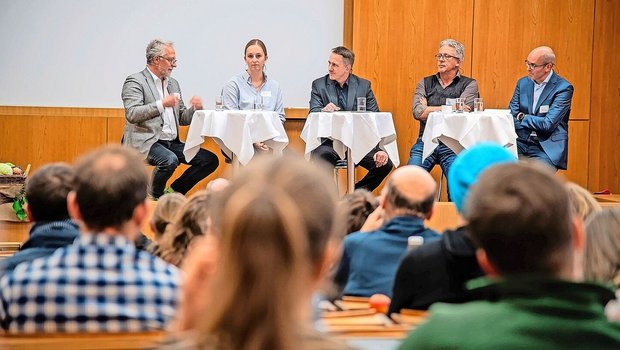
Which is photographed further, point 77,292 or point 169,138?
point 169,138

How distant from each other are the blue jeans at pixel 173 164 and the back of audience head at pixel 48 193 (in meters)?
4.20

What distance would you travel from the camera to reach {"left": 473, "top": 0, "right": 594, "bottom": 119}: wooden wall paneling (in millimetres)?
8742

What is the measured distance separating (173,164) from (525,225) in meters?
5.80

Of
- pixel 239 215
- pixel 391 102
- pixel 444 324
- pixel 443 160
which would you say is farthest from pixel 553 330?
pixel 391 102

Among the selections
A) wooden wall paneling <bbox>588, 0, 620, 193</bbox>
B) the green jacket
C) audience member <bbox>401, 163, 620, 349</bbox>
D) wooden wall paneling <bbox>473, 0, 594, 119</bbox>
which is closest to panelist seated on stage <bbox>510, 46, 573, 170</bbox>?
wooden wall paneling <bbox>473, 0, 594, 119</bbox>

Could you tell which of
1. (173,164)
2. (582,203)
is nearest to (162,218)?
(582,203)

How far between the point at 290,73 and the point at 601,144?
321 cm

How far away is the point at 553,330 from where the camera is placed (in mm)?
1347

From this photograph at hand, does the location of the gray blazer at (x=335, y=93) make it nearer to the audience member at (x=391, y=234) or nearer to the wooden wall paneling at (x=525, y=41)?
the wooden wall paneling at (x=525, y=41)

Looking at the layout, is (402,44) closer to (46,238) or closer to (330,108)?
(330,108)

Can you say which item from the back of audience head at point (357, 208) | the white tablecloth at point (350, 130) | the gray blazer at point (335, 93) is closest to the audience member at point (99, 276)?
the back of audience head at point (357, 208)

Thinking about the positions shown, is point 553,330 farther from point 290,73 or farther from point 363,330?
point 290,73

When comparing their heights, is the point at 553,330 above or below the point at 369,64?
below

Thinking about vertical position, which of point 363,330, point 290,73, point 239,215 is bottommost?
point 363,330
